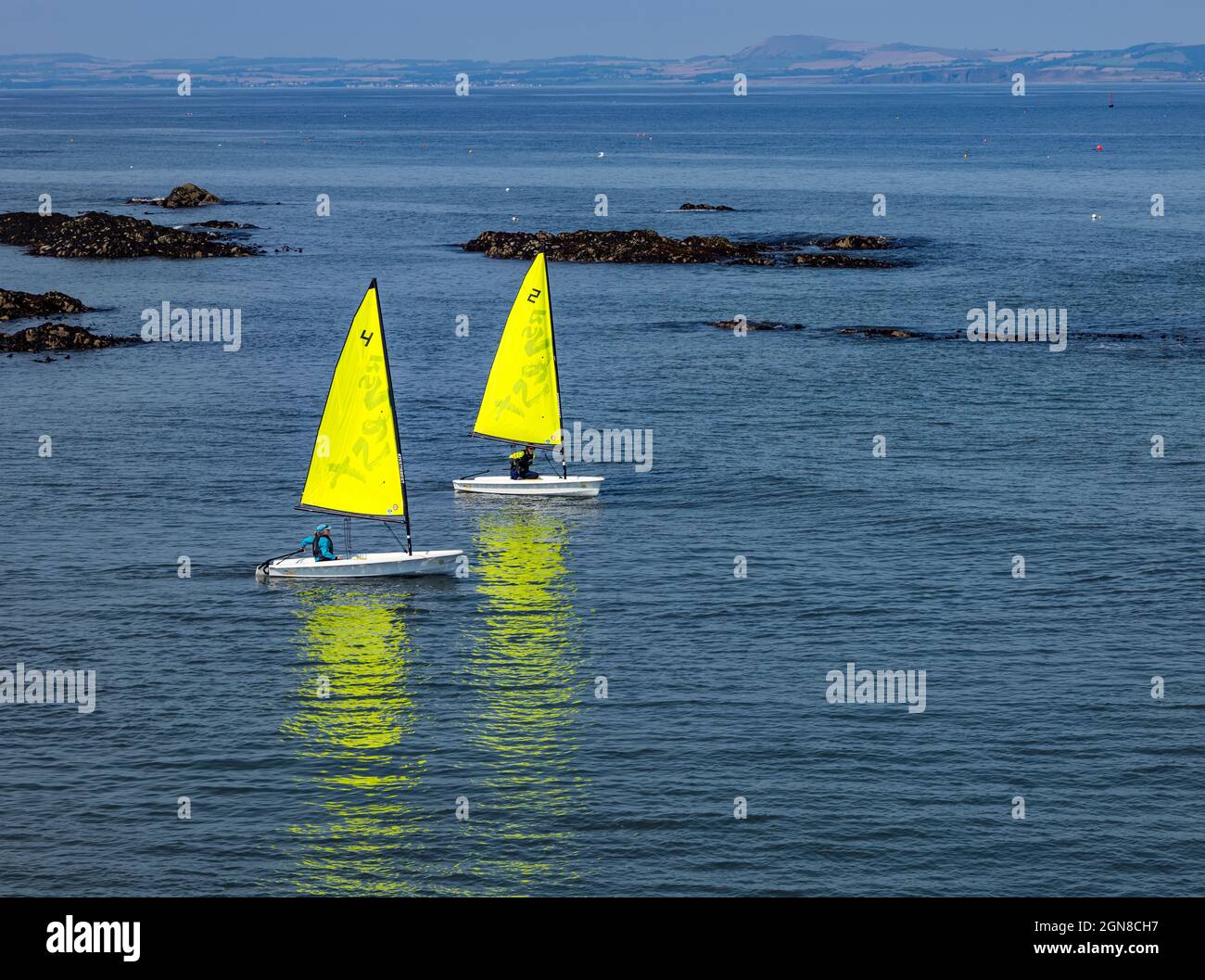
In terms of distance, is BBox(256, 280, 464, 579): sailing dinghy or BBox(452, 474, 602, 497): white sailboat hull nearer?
BBox(256, 280, 464, 579): sailing dinghy

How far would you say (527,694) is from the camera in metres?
46.0

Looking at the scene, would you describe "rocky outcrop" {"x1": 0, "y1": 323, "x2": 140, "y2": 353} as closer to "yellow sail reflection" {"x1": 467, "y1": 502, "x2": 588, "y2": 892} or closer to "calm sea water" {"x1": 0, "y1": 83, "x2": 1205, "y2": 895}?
"calm sea water" {"x1": 0, "y1": 83, "x2": 1205, "y2": 895}

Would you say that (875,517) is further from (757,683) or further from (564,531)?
(757,683)

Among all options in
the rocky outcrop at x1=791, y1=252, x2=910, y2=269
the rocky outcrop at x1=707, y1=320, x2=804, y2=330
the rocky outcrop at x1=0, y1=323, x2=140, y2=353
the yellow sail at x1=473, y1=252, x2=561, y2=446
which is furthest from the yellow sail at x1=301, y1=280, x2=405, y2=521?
the rocky outcrop at x1=791, y1=252, x2=910, y2=269

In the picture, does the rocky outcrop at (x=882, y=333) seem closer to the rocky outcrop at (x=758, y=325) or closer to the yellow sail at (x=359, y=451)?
the rocky outcrop at (x=758, y=325)

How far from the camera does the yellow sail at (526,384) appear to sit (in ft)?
230

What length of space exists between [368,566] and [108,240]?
103m

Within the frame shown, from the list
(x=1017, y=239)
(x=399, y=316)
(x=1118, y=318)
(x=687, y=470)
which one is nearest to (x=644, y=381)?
(x=687, y=470)

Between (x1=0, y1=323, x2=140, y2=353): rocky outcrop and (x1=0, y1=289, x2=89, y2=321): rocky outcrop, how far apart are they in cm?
660

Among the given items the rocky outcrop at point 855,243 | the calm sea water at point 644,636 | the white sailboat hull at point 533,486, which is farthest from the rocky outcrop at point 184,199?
the white sailboat hull at point 533,486

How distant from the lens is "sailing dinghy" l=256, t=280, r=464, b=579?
2210 inches

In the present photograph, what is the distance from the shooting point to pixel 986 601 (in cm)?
5400

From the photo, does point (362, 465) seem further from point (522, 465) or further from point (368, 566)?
point (522, 465)

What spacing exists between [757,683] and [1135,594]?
16.4 metres
